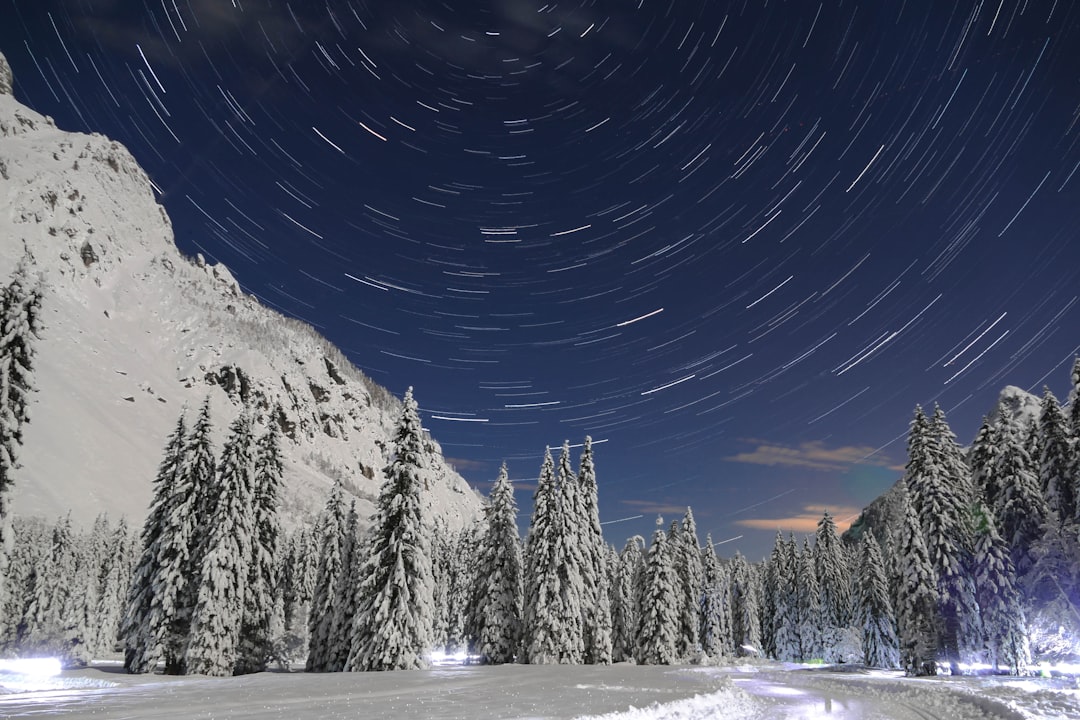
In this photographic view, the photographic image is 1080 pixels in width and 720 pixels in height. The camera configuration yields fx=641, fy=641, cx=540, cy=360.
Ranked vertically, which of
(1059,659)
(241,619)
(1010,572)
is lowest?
(1059,659)

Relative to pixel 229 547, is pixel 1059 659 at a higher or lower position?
lower

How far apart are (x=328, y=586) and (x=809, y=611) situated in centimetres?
6347

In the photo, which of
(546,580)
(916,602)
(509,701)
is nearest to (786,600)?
(916,602)

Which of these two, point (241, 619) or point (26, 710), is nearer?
point (26, 710)

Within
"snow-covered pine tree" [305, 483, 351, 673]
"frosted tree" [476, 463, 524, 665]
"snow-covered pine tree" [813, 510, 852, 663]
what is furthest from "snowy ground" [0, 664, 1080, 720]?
"snow-covered pine tree" [813, 510, 852, 663]

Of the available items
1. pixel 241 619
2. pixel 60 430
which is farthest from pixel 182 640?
pixel 60 430

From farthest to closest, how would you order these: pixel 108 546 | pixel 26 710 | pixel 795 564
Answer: pixel 108 546, pixel 795 564, pixel 26 710

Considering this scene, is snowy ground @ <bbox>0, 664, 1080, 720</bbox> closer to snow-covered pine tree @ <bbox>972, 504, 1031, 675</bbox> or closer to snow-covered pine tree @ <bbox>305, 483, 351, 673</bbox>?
snow-covered pine tree @ <bbox>972, 504, 1031, 675</bbox>

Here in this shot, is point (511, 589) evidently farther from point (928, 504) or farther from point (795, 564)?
point (795, 564)

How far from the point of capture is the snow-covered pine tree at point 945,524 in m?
44.1

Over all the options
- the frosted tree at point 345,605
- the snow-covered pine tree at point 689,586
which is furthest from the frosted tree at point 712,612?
the frosted tree at point 345,605

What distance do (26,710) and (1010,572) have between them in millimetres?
51822

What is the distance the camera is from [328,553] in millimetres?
53812

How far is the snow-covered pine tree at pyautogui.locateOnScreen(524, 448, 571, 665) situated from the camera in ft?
150
